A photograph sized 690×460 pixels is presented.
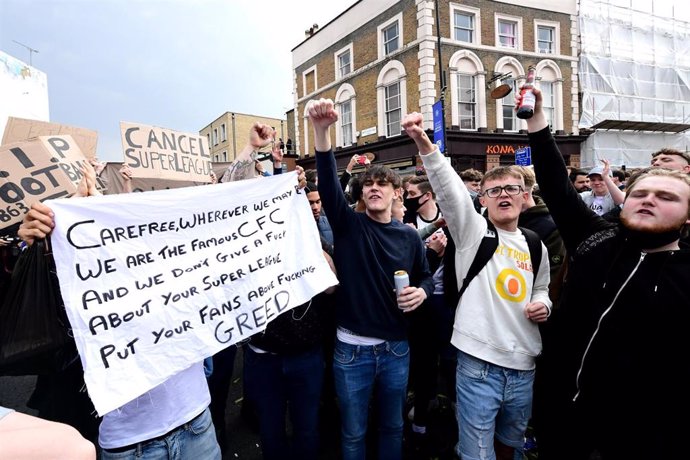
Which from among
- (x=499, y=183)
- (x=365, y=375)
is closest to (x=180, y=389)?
(x=365, y=375)

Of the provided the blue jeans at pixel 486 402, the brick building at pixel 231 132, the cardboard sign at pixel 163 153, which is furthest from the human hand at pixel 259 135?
the brick building at pixel 231 132

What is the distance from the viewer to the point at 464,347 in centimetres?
203

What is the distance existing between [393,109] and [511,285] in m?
14.9

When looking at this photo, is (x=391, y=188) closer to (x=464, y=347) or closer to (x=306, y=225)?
(x=306, y=225)

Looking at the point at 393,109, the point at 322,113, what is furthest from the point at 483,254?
the point at 393,109

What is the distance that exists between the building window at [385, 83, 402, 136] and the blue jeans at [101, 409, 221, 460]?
49.4 ft

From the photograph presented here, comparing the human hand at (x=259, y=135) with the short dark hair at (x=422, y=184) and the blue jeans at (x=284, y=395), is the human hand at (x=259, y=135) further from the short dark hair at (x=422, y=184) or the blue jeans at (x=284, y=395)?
the short dark hair at (x=422, y=184)

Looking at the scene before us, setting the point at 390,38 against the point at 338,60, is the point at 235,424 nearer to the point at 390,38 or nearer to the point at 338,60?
the point at 390,38

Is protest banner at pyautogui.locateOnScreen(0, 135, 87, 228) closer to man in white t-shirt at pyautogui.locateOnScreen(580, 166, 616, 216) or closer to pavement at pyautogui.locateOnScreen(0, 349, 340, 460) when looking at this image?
pavement at pyautogui.locateOnScreen(0, 349, 340, 460)

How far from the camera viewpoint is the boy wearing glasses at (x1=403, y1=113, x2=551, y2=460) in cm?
195

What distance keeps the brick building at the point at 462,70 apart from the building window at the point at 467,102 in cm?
4

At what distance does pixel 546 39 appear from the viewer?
1592 cm

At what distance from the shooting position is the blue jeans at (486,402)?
1.94 m

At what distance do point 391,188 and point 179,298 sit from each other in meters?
1.40
